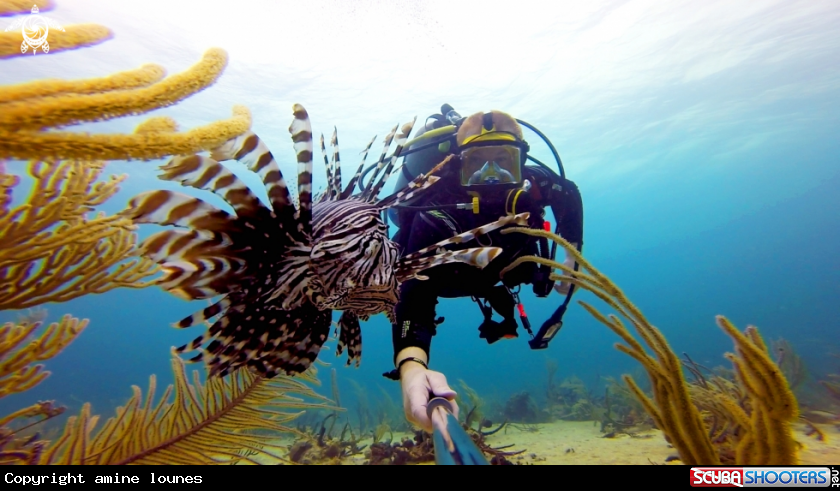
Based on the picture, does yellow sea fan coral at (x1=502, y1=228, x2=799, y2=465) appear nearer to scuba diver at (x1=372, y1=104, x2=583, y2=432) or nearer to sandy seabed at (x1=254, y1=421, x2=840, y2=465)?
scuba diver at (x1=372, y1=104, x2=583, y2=432)

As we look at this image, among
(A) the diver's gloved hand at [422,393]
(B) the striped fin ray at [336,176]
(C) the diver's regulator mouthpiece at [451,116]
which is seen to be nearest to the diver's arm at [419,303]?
(A) the diver's gloved hand at [422,393]

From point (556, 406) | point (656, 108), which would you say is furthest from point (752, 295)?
point (556, 406)

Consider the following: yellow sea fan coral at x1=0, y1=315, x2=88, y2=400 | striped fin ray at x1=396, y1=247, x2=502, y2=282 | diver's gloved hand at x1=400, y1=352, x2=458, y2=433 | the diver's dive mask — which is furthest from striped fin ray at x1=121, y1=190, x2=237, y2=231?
the diver's dive mask

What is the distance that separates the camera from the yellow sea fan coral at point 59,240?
2381mm

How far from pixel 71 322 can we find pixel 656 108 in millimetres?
26630

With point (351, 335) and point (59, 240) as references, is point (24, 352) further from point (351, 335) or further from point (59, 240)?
A: point (351, 335)

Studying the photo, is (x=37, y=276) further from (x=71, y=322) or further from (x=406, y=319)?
(x=406, y=319)

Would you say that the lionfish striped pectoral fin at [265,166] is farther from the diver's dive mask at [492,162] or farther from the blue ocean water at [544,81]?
the diver's dive mask at [492,162]

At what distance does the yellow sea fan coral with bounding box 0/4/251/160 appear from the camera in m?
0.96

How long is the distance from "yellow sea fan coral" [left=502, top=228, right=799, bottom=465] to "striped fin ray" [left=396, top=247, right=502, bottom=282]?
532 mm

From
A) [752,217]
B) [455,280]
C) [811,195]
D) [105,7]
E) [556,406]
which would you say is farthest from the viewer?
[752,217]

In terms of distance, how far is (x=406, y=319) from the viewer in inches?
102

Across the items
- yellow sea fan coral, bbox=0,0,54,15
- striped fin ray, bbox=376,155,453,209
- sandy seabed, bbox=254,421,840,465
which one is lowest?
sandy seabed, bbox=254,421,840,465

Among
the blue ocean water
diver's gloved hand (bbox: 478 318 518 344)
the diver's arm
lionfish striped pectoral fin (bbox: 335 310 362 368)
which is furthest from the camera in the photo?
the blue ocean water
